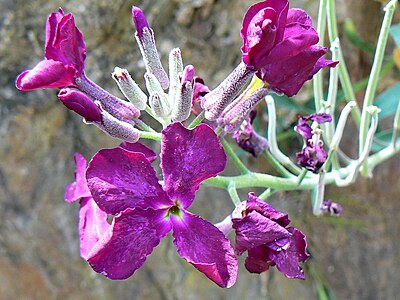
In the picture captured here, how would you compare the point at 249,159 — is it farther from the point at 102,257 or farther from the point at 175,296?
the point at 102,257

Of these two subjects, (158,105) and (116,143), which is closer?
(158,105)

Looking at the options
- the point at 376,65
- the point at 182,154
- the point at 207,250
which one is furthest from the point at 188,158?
the point at 376,65

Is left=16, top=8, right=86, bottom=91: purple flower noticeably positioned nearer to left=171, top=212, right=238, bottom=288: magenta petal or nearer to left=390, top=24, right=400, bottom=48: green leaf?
left=171, top=212, right=238, bottom=288: magenta petal

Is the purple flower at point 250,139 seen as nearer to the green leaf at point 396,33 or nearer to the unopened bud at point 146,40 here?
the unopened bud at point 146,40

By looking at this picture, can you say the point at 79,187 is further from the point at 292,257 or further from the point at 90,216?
the point at 292,257

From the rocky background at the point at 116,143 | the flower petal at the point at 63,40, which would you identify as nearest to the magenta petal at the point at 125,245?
the flower petal at the point at 63,40

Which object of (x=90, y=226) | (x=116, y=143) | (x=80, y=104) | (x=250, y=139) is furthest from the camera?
(x=116, y=143)

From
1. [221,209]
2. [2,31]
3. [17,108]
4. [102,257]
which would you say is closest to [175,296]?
[221,209]
